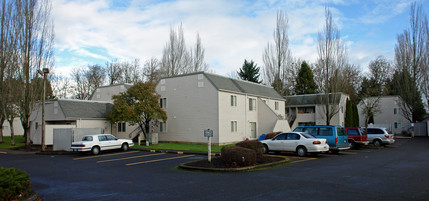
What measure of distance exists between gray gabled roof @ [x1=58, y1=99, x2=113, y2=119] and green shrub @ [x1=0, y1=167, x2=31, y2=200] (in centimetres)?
2285

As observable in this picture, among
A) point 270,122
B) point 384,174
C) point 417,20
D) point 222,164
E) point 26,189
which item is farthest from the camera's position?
point 417,20

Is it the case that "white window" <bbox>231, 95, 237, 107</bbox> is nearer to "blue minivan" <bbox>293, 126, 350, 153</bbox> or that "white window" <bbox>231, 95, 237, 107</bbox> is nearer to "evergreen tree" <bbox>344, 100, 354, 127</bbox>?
"blue minivan" <bbox>293, 126, 350, 153</bbox>

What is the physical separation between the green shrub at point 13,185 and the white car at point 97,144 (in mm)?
14349

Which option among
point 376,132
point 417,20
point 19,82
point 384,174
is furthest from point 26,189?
point 417,20

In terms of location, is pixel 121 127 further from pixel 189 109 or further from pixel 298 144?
pixel 298 144

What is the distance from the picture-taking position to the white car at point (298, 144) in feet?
61.9

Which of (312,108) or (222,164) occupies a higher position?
(312,108)

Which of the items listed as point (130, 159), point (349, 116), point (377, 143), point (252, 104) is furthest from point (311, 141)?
point (349, 116)

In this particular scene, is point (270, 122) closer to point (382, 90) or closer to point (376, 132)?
point (376, 132)

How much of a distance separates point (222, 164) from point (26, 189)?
8410mm

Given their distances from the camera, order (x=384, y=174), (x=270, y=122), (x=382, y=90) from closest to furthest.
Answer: (x=384, y=174) → (x=270, y=122) → (x=382, y=90)

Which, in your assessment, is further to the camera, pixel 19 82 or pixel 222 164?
pixel 19 82

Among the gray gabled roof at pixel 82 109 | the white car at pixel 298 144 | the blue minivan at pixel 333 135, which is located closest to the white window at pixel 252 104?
the blue minivan at pixel 333 135

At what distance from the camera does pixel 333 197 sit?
8414mm
